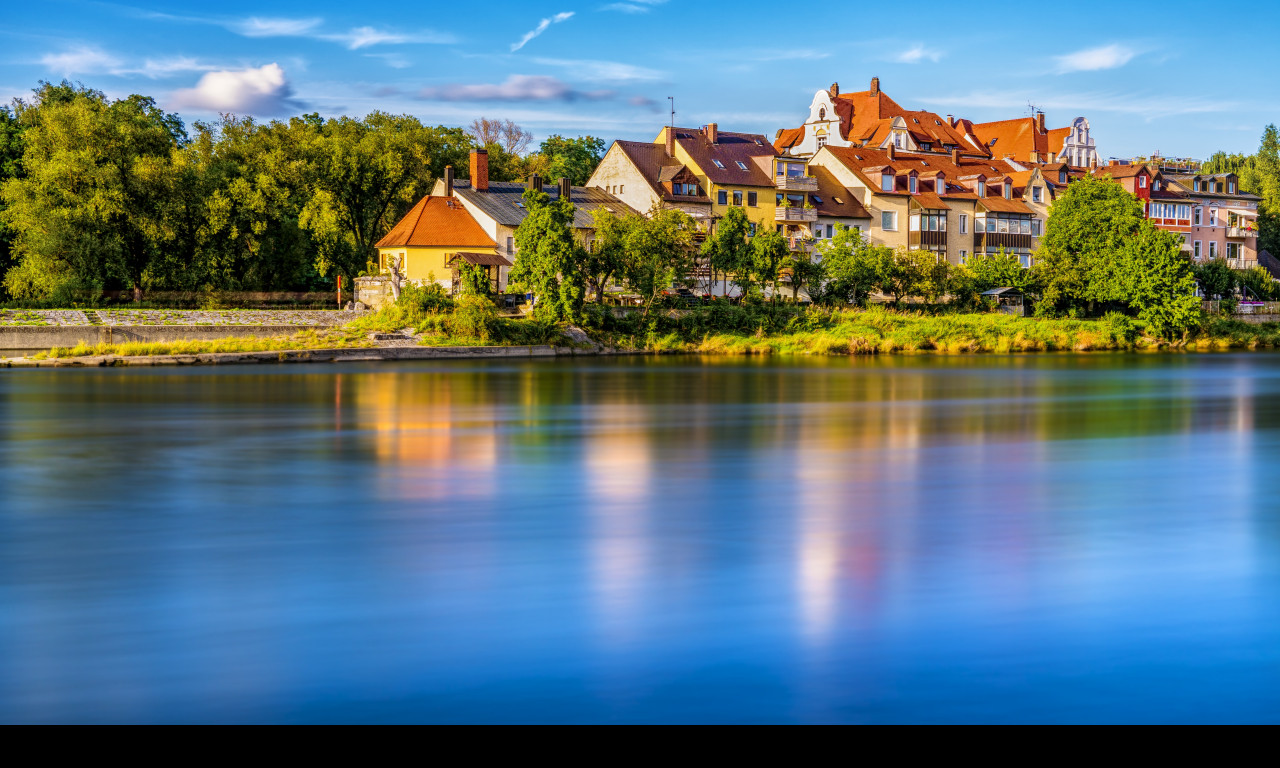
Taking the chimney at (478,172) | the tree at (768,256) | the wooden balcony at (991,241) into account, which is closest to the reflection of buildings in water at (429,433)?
the tree at (768,256)

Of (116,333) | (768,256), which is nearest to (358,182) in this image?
(116,333)

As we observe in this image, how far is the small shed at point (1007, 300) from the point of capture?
7544 centimetres

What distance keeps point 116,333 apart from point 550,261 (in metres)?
19.6

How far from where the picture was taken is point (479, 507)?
1638 cm

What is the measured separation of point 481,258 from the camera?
224ft

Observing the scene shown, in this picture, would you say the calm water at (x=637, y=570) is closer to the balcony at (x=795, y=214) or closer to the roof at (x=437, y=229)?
the roof at (x=437, y=229)

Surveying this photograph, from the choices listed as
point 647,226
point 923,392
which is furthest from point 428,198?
point 923,392

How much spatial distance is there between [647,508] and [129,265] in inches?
2122

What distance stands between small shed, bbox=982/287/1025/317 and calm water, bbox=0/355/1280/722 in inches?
1869

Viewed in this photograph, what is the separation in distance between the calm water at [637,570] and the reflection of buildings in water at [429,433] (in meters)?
0.16

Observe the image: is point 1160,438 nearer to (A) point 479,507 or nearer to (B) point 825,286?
(A) point 479,507

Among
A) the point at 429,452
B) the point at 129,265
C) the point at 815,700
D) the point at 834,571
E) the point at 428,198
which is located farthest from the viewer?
the point at 428,198

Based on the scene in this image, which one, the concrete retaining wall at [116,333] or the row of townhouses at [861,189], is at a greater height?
the row of townhouses at [861,189]

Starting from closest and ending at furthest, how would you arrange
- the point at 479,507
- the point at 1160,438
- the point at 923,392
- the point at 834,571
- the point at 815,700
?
the point at 815,700
the point at 834,571
the point at 479,507
the point at 1160,438
the point at 923,392
